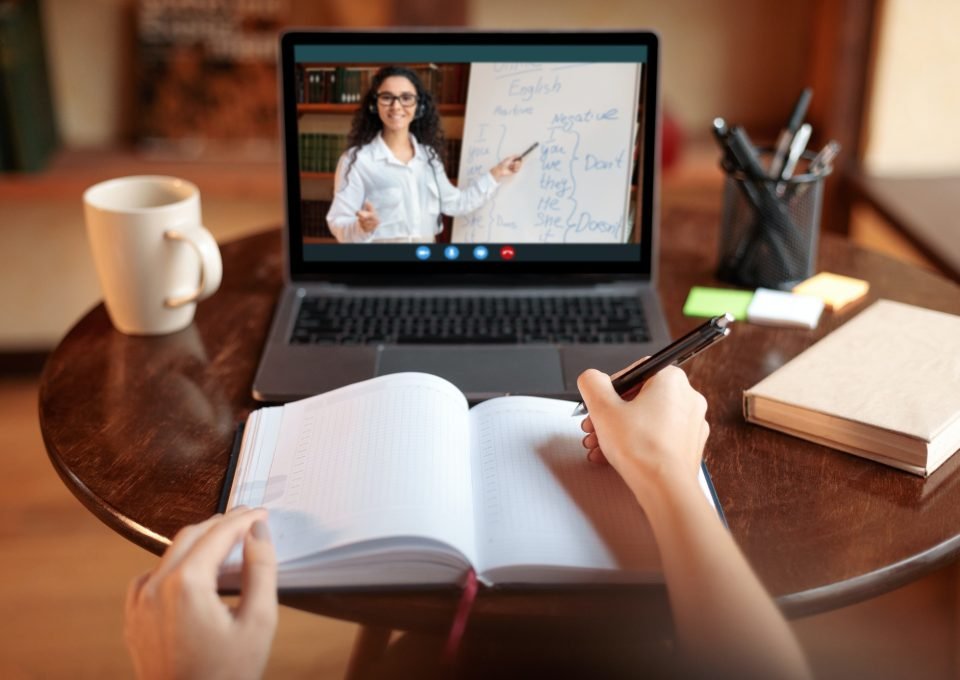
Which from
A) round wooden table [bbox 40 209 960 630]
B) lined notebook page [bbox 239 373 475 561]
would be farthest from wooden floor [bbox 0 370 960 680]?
lined notebook page [bbox 239 373 475 561]

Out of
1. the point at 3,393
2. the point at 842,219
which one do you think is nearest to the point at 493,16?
the point at 842,219

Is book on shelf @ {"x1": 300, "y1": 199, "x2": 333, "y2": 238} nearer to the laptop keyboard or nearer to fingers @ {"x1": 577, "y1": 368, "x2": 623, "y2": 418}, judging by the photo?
the laptop keyboard

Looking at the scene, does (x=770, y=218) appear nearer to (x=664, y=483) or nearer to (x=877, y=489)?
(x=877, y=489)

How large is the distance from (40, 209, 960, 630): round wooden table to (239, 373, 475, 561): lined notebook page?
49 millimetres

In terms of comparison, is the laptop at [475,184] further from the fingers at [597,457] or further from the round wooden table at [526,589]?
the fingers at [597,457]

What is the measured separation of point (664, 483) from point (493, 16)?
1.68 meters

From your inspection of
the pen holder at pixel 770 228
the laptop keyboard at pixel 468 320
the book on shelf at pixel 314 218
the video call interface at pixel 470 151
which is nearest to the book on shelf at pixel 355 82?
the video call interface at pixel 470 151

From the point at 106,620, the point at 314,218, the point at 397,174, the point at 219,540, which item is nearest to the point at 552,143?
the point at 397,174

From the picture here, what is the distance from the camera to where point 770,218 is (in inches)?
44.2

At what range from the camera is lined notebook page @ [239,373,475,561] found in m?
0.67

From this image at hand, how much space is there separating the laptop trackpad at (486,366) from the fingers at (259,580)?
302mm

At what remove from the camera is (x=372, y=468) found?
0.73m

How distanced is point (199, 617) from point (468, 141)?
636 mm

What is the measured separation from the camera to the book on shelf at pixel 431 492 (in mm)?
667
